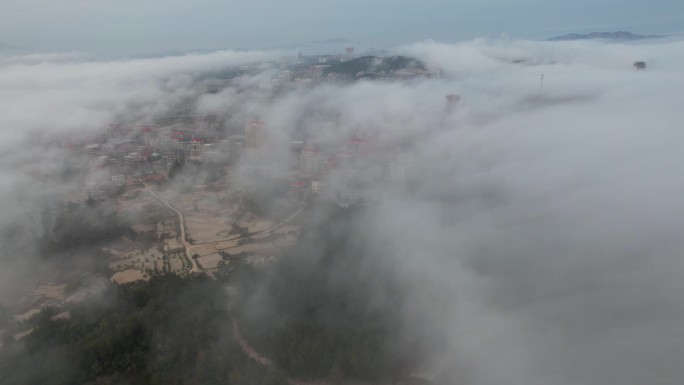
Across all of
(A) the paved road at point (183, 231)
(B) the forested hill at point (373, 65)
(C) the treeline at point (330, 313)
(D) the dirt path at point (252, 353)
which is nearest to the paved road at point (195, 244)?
(A) the paved road at point (183, 231)

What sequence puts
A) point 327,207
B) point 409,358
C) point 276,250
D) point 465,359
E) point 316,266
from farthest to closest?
1. point 327,207
2. point 276,250
3. point 316,266
4. point 409,358
5. point 465,359

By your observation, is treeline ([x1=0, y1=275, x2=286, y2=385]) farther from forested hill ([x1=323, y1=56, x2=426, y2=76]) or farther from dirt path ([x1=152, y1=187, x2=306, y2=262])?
forested hill ([x1=323, y1=56, x2=426, y2=76])

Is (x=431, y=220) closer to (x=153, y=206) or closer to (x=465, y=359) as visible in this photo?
(x=465, y=359)

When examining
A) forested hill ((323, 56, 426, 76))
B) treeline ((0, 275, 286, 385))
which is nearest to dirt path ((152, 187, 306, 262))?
treeline ((0, 275, 286, 385))

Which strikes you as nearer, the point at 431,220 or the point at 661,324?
the point at 661,324

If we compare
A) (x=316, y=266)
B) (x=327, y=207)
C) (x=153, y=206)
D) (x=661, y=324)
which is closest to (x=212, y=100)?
(x=153, y=206)

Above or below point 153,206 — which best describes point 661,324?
above

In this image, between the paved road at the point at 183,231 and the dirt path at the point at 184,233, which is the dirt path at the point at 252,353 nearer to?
the paved road at the point at 183,231
